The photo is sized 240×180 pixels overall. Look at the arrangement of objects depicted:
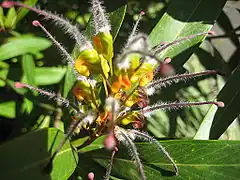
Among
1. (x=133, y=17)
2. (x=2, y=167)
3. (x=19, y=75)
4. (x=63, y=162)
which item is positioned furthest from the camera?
(x=133, y=17)

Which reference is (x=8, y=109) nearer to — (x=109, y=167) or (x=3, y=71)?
(x=3, y=71)

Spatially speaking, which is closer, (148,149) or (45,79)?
(148,149)

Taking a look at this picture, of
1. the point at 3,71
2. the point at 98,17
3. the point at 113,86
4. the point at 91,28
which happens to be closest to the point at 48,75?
the point at 3,71

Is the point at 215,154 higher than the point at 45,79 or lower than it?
higher

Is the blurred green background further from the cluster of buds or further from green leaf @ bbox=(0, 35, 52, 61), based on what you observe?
the cluster of buds

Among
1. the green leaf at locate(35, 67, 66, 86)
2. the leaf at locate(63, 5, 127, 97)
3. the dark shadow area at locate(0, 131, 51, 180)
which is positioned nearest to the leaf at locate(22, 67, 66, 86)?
the green leaf at locate(35, 67, 66, 86)

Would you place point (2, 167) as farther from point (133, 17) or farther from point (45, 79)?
point (133, 17)

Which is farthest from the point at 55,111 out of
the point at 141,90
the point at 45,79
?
the point at 141,90

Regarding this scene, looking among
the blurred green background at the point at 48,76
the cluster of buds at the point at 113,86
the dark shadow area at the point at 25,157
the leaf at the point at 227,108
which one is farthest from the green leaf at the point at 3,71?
the leaf at the point at 227,108
